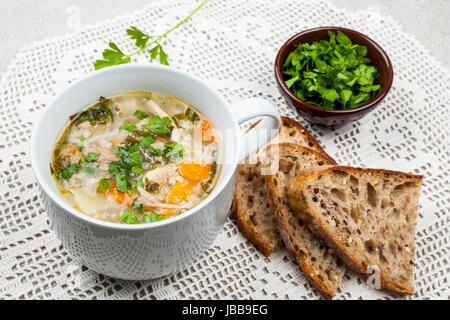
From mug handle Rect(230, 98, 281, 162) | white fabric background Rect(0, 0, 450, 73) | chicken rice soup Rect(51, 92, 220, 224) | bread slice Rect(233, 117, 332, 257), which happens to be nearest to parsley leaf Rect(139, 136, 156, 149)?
chicken rice soup Rect(51, 92, 220, 224)

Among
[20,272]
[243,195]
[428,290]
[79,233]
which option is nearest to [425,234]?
[428,290]

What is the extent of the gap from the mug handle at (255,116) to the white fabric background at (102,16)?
5.37ft

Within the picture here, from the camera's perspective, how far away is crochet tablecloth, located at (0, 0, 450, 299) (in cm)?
229

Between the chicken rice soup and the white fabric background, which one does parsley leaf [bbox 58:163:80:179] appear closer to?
the chicken rice soup

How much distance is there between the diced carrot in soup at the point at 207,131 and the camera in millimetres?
2152

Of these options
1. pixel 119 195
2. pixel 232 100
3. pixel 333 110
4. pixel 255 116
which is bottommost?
pixel 232 100

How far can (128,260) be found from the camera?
6.18 feet

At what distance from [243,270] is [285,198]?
0.40 m

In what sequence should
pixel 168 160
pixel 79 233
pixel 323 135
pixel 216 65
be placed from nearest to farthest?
1. pixel 79 233
2. pixel 168 160
3. pixel 323 135
4. pixel 216 65

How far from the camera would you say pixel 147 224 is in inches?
67.3

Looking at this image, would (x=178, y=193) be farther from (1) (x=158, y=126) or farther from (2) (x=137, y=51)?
(2) (x=137, y=51)

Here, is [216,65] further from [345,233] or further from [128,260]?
[128,260]

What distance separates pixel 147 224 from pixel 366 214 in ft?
3.89

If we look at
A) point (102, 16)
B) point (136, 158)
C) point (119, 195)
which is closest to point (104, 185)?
point (119, 195)
